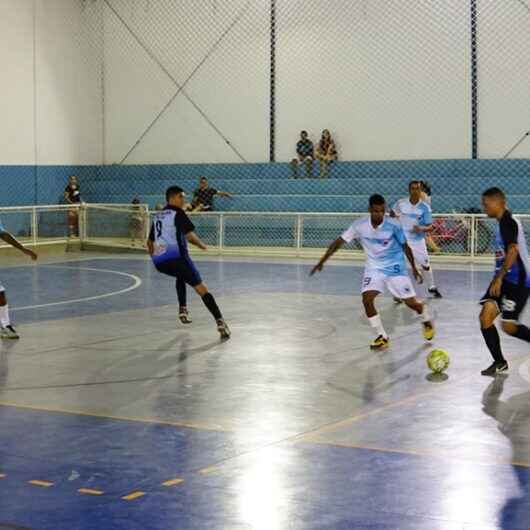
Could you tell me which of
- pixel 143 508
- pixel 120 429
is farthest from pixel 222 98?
pixel 143 508

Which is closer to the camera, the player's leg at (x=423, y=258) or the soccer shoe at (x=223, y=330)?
the soccer shoe at (x=223, y=330)

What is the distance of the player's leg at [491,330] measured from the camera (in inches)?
411

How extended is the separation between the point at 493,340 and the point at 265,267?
46.6ft

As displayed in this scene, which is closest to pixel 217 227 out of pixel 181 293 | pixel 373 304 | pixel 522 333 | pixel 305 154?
pixel 305 154

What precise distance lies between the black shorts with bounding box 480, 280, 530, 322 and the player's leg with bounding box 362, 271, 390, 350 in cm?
239

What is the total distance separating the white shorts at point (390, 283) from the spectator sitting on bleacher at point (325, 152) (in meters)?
19.9

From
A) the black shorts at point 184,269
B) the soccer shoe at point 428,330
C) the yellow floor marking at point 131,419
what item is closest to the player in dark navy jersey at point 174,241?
the black shorts at point 184,269

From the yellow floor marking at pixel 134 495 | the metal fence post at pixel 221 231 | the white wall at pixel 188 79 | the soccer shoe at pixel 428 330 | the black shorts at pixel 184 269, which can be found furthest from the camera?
the white wall at pixel 188 79

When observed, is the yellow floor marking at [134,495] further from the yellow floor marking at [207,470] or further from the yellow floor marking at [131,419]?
the yellow floor marking at [131,419]

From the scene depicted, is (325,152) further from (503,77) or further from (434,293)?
(434,293)

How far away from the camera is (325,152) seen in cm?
3284

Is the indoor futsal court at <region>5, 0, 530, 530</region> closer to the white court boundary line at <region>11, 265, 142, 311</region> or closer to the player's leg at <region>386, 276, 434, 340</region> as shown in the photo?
the player's leg at <region>386, 276, 434, 340</region>

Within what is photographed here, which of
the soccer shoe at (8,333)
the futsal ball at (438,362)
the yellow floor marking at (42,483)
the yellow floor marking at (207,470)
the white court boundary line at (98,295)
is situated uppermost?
the futsal ball at (438,362)

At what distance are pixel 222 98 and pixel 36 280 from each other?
15089mm
